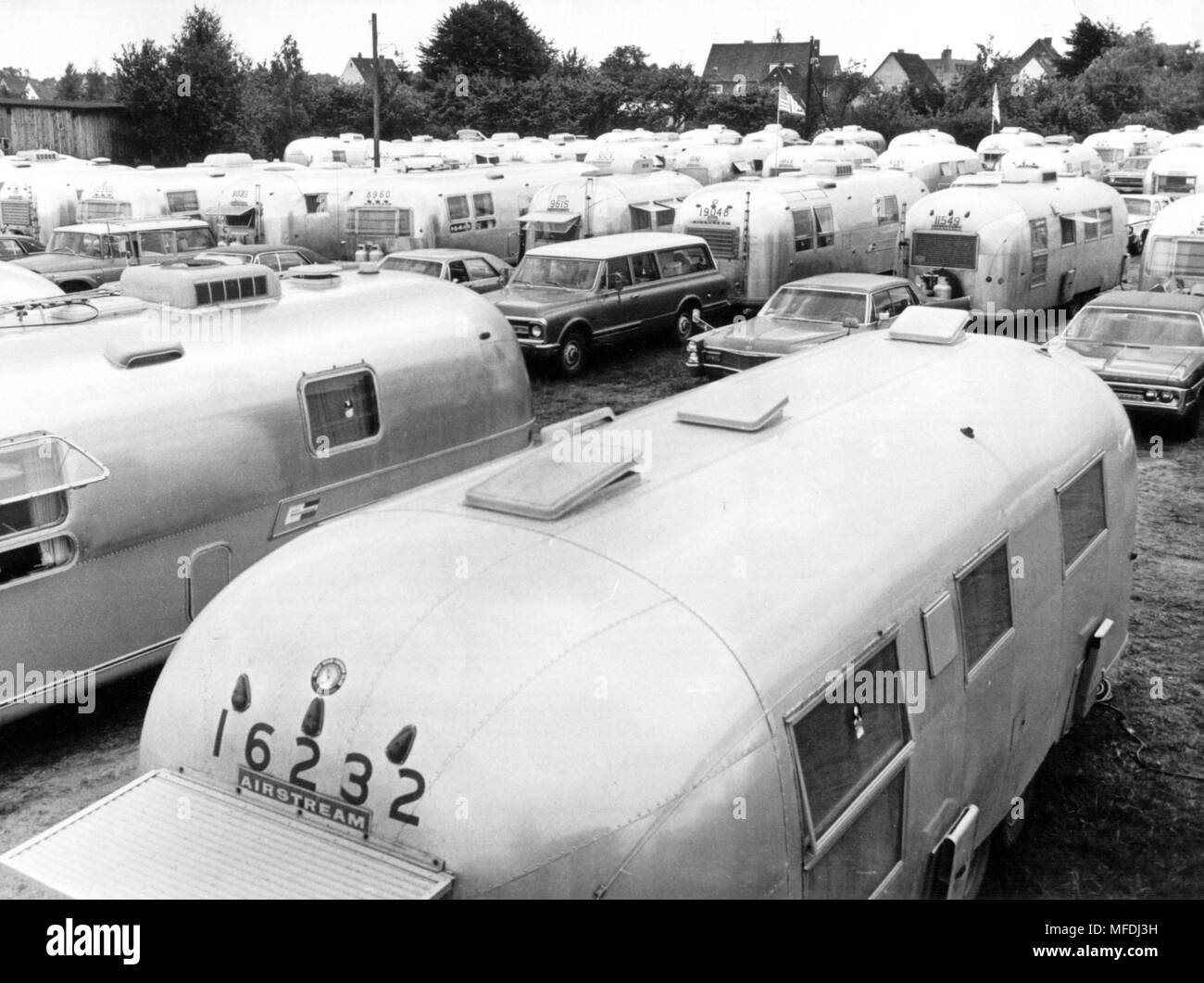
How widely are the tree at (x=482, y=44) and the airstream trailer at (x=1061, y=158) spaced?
28489mm

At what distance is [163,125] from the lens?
4453 cm

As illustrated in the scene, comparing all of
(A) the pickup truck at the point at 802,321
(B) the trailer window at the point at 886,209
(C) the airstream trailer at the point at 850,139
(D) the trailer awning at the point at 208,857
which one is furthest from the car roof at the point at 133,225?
(C) the airstream trailer at the point at 850,139

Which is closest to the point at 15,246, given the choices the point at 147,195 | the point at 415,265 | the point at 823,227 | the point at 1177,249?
the point at 147,195

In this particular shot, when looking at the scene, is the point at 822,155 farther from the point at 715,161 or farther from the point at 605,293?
the point at 605,293

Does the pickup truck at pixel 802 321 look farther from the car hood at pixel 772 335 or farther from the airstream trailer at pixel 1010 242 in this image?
the airstream trailer at pixel 1010 242

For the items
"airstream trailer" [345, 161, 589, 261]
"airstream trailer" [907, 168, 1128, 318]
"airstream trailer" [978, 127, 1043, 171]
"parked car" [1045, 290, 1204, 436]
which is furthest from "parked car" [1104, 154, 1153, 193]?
"parked car" [1045, 290, 1204, 436]

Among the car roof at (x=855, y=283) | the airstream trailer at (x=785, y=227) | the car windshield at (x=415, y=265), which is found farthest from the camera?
the airstream trailer at (x=785, y=227)

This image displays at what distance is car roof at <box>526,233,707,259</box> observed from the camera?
1848 cm

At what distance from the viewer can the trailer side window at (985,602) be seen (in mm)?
5113

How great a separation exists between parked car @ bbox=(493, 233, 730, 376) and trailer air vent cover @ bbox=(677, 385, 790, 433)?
11.3 meters

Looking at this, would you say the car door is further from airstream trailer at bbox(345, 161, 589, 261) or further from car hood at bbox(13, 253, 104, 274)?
car hood at bbox(13, 253, 104, 274)

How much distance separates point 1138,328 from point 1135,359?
0.82 metres

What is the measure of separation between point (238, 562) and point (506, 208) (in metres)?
18.0
